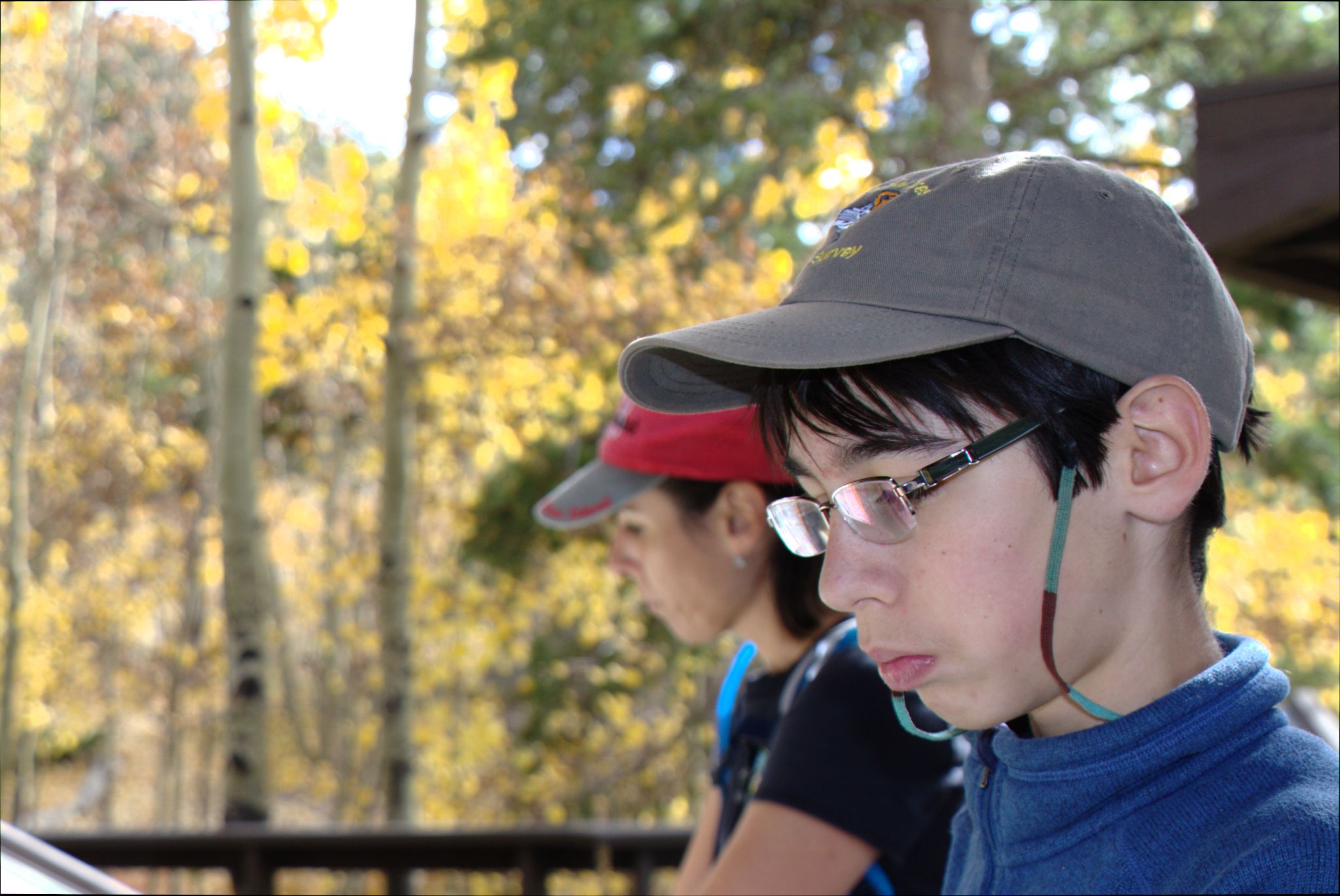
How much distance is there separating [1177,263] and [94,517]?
444 inches

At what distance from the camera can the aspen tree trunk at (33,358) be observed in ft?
25.6

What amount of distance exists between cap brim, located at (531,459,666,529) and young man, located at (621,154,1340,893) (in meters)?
0.90

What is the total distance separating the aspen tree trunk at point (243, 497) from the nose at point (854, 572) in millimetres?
3365

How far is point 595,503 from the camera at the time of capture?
1.91 meters

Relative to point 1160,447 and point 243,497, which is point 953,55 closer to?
point 243,497

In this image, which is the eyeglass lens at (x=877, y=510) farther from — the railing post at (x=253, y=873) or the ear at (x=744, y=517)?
the railing post at (x=253, y=873)

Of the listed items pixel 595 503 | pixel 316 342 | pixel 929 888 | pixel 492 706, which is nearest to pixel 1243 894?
pixel 929 888

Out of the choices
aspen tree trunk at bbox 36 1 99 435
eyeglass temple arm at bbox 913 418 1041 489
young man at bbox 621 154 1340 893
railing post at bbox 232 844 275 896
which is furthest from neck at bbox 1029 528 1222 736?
aspen tree trunk at bbox 36 1 99 435

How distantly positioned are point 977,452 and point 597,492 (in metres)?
1.04

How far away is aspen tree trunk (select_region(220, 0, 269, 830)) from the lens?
3953mm

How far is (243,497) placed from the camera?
4020mm

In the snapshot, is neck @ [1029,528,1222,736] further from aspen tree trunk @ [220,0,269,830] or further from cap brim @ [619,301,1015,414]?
aspen tree trunk @ [220,0,269,830]

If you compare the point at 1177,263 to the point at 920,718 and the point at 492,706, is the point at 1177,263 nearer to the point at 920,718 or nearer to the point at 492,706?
the point at 920,718

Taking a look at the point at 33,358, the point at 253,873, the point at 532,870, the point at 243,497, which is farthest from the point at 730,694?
the point at 33,358
